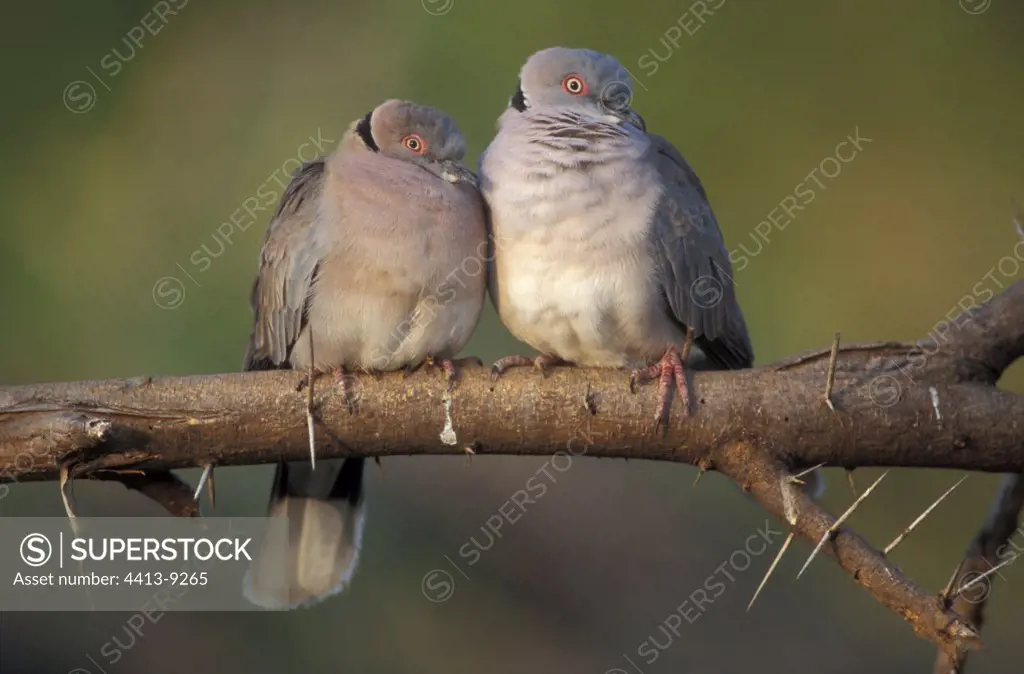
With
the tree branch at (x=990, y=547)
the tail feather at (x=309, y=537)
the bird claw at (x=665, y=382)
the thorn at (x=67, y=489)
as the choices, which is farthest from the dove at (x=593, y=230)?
the thorn at (x=67, y=489)

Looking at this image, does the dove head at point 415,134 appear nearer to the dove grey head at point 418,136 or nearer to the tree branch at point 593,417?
the dove grey head at point 418,136

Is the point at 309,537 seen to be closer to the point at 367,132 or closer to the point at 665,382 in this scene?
the point at 367,132

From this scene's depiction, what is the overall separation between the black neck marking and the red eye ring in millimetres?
710

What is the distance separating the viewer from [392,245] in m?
3.79

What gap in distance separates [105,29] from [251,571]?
175 inches

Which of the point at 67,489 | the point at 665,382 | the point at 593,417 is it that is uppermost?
the point at 665,382

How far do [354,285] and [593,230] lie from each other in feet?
2.69

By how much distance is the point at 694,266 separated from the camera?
4.09 metres

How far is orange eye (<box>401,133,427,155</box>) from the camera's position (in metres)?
4.01

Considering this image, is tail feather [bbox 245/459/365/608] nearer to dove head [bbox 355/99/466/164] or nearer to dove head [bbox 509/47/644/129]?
dove head [bbox 355/99/466/164]

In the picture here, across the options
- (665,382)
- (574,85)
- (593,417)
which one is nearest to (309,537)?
(593,417)

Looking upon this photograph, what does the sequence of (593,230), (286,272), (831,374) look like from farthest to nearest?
(286,272), (593,230), (831,374)

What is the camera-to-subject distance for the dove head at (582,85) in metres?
4.09

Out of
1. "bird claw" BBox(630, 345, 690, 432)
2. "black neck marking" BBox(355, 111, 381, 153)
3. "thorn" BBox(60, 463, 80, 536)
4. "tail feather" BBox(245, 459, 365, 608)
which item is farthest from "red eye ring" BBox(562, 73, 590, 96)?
"thorn" BBox(60, 463, 80, 536)
